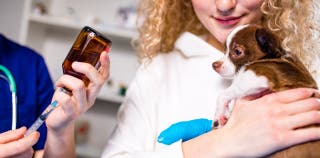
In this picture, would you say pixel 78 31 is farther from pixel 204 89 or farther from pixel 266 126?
pixel 266 126

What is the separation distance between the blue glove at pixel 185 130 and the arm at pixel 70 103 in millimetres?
180

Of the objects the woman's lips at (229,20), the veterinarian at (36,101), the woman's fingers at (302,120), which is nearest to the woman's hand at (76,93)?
the veterinarian at (36,101)

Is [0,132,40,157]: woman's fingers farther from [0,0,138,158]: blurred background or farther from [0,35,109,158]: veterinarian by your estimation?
[0,0,138,158]: blurred background

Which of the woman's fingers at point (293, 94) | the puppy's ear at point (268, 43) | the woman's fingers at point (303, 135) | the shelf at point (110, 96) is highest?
the puppy's ear at point (268, 43)

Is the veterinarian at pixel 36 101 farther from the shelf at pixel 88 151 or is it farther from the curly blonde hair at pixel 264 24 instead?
the shelf at pixel 88 151

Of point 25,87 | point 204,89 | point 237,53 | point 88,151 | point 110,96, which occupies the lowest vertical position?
point 88,151

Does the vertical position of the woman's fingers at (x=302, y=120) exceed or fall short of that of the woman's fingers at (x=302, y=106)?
it falls short

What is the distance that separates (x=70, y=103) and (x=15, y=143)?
0.14 meters

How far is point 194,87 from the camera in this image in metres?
1.03

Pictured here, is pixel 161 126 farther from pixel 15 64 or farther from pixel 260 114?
pixel 15 64

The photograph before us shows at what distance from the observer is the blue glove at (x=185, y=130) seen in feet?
2.87

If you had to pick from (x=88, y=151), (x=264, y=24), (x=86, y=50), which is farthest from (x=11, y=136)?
(x=88, y=151)

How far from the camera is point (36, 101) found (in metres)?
1.14

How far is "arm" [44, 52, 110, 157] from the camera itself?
0.81 meters
